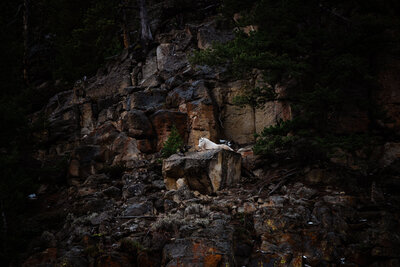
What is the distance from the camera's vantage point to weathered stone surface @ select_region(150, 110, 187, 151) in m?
15.6

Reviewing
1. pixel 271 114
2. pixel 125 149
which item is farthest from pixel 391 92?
pixel 125 149

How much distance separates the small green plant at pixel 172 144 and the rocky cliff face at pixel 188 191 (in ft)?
2.52

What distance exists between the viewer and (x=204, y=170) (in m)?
11.3

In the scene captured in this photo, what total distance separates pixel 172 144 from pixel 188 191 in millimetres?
3910

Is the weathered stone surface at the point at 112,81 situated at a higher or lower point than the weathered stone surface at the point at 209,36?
lower

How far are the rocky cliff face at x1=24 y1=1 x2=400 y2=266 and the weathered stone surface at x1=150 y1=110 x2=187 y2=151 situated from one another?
0.05m

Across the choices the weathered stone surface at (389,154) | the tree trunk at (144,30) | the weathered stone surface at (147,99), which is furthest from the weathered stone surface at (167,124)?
the weathered stone surface at (389,154)

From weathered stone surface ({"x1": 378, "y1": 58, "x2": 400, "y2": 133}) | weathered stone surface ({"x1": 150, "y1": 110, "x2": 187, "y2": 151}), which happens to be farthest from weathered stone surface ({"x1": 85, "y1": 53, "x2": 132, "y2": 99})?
weathered stone surface ({"x1": 378, "y1": 58, "x2": 400, "y2": 133})

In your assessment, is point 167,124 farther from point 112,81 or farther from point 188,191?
point 112,81

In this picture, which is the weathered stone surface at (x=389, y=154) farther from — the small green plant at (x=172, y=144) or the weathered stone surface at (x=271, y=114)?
the small green plant at (x=172, y=144)

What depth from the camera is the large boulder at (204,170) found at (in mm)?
11305

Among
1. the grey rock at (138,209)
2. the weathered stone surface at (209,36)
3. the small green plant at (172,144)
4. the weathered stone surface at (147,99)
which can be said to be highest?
the weathered stone surface at (209,36)

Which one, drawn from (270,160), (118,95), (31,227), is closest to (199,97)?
(270,160)

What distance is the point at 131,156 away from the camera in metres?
15.6
